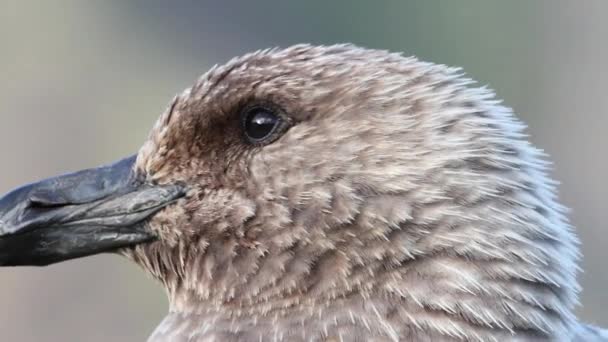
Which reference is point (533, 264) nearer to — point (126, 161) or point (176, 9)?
point (126, 161)

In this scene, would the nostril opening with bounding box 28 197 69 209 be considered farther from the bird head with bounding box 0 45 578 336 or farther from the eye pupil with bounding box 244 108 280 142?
the eye pupil with bounding box 244 108 280 142

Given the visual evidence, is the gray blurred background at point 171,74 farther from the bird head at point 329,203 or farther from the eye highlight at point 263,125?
the eye highlight at point 263,125

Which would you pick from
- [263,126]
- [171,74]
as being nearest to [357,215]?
[263,126]

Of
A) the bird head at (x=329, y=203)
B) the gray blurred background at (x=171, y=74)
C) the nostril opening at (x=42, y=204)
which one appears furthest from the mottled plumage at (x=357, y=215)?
the gray blurred background at (x=171, y=74)

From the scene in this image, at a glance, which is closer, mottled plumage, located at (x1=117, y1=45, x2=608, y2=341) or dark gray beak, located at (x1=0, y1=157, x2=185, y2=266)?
mottled plumage, located at (x1=117, y1=45, x2=608, y2=341)

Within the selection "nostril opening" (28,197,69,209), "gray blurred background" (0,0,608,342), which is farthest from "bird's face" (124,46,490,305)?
"gray blurred background" (0,0,608,342)

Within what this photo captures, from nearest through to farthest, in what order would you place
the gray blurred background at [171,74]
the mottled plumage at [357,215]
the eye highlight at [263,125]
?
the mottled plumage at [357,215]
the eye highlight at [263,125]
the gray blurred background at [171,74]
